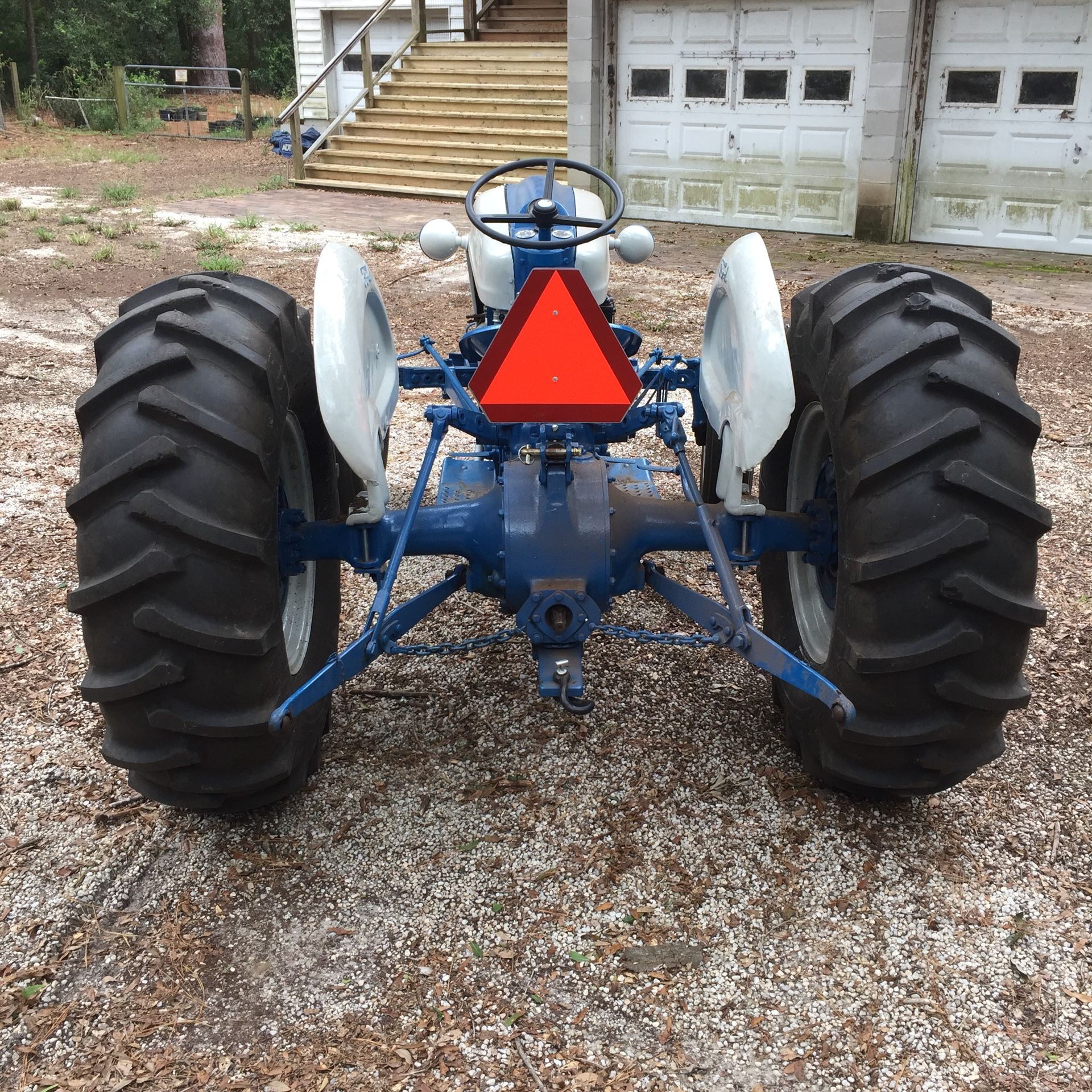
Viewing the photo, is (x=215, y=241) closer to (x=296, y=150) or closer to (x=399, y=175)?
(x=399, y=175)

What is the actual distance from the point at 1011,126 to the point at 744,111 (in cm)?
285

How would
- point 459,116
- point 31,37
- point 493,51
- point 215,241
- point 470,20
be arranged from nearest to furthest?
1. point 215,241
2. point 459,116
3. point 493,51
4. point 470,20
5. point 31,37

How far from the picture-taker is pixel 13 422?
5.80 m

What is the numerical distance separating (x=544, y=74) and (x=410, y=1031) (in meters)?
15.5

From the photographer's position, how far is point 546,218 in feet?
10.4

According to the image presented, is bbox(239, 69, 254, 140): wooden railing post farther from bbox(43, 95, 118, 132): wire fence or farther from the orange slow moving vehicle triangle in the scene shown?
the orange slow moving vehicle triangle

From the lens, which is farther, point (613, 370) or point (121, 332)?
point (121, 332)

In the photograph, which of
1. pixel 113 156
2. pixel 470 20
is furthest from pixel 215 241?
pixel 113 156

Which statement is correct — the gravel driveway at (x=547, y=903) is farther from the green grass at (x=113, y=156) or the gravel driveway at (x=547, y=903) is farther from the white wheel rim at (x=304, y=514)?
the green grass at (x=113, y=156)

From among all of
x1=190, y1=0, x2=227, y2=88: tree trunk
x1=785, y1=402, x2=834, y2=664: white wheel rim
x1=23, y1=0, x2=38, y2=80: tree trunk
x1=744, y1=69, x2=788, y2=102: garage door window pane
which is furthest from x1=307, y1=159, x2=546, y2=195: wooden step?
x1=190, y1=0, x2=227, y2=88: tree trunk

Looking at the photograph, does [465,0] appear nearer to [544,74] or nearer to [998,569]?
[544,74]

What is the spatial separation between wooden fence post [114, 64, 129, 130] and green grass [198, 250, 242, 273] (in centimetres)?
1657

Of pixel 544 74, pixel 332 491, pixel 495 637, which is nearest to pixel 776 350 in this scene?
pixel 495 637

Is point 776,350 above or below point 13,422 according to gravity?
above
